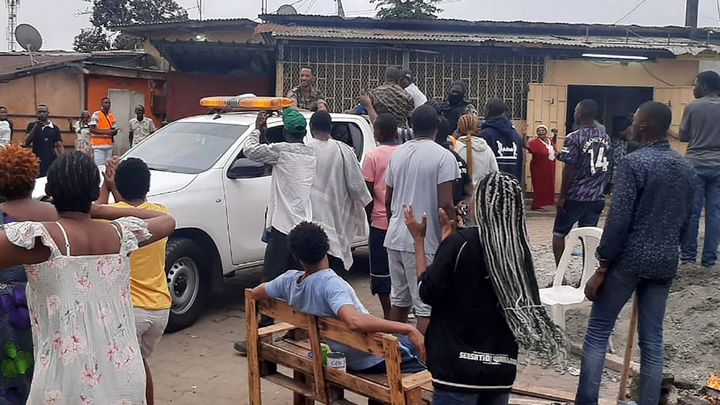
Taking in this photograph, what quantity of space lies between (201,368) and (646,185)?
356 centimetres

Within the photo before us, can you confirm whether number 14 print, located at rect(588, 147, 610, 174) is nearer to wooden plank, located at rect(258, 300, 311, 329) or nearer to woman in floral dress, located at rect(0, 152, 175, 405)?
wooden plank, located at rect(258, 300, 311, 329)

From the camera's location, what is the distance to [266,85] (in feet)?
58.1

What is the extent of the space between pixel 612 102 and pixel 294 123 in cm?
1298

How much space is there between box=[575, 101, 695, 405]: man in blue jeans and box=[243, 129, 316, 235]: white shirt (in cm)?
246

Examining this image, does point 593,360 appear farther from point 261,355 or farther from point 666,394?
point 261,355

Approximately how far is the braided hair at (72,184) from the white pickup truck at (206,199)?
3.45 m

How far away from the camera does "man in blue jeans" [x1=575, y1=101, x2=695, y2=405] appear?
433 centimetres

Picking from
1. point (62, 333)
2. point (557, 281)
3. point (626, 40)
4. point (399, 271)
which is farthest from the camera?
point (626, 40)

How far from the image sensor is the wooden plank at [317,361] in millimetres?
4211

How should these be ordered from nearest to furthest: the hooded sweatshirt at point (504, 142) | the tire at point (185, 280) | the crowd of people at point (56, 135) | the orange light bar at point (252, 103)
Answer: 1. the tire at point (185, 280)
2. the hooded sweatshirt at point (504, 142)
3. the orange light bar at point (252, 103)
4. the crowd of people at point (56, 135)

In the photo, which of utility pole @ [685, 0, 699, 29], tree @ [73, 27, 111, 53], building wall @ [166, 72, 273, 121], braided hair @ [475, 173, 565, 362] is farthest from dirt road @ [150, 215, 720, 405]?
tree @ [73, 27, 111, 53]

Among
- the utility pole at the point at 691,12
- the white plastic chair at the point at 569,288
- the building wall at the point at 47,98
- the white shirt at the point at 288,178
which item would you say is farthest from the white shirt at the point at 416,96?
the utility pole at the point at 691,12

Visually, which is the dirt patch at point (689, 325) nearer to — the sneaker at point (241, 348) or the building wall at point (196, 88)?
A: the sneaker at point (241, 348)

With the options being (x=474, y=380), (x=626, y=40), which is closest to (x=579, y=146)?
(x=474, y=380)
